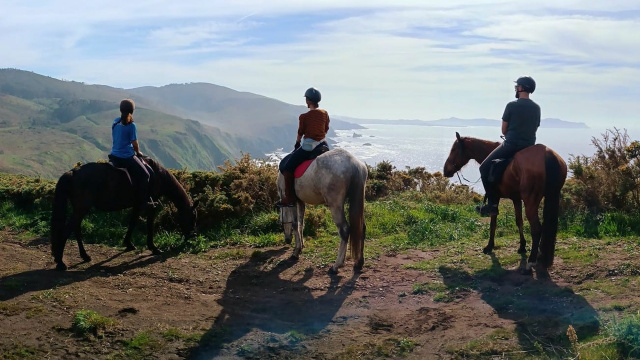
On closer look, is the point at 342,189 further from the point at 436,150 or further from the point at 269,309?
the point at 436,150

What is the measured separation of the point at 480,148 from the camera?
34.6ft

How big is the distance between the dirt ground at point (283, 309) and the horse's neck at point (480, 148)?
237 cm

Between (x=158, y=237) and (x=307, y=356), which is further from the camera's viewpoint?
(x=158, y=237)

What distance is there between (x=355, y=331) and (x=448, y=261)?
322 cm

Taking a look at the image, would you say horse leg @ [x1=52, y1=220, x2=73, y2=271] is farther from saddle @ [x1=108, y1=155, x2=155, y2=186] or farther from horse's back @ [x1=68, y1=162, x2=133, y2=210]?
saddle @ [x1=108, y1=155, x2=155, y2=186]

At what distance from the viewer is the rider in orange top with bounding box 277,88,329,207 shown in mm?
9125

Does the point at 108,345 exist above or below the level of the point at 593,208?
below

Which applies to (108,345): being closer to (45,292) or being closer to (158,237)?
(45,292)

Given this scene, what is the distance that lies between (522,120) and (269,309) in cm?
515

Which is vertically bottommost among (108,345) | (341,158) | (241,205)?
(108,345)

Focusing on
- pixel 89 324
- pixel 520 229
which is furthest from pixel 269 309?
pixel 520 229

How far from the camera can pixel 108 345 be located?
6078 mm

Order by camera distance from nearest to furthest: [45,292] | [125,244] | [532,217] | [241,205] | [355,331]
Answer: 1. [355,331]
2. [45,292]
3. [532,217]
4. [125,244]
5. [241,205]

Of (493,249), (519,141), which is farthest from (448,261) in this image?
(519,141)
